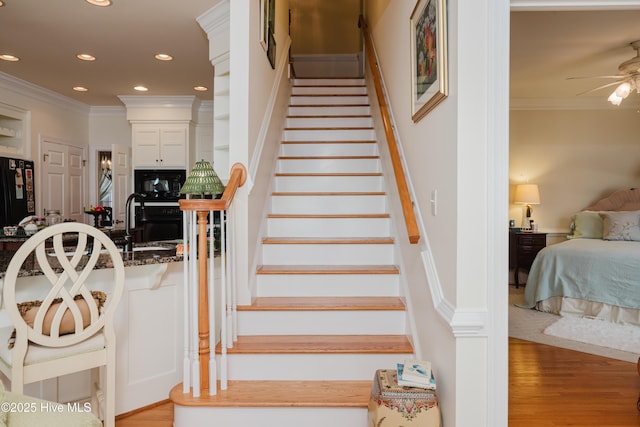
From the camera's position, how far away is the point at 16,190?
500 cm

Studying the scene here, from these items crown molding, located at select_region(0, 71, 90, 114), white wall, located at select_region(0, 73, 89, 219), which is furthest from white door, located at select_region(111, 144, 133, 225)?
crown molding, located at select_region(0, 71, 90, 114)

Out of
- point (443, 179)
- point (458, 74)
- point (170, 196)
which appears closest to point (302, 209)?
Result: point (443, 179)

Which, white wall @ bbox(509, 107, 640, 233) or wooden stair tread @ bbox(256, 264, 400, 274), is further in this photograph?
white wall @ bbox(509, 107, 640, 233)

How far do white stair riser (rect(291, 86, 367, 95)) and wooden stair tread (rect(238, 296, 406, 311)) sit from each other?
319 cm

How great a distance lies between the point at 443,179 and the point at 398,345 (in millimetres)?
1051

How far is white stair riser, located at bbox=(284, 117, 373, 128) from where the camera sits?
4.39 meters

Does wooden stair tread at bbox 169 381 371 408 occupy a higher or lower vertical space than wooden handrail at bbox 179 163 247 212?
lower

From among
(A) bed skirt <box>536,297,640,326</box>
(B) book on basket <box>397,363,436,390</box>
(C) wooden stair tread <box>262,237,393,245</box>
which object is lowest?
(A) bed skirt <box>536,297,640,326</box>

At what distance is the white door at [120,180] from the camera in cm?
617

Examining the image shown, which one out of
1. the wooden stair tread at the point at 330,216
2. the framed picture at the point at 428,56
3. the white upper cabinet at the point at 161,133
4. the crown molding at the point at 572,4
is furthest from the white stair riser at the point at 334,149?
the white upper cabinet at the point at 161,133

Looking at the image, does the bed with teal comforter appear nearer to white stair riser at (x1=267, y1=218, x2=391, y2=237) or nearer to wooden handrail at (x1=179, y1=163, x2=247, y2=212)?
white stair riser at (x1=267, y1=218, x2=391, y2=237)

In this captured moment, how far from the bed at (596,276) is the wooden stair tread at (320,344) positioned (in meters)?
2.78

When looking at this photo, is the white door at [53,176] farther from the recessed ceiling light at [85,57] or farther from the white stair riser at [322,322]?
the white stair riser at [322,322]

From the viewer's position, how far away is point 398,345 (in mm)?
2287
